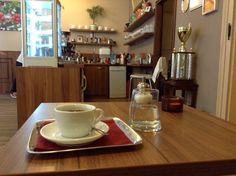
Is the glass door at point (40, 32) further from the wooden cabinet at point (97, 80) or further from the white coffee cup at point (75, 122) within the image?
the white coffee cup at point (75, 122)

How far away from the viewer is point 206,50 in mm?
2283

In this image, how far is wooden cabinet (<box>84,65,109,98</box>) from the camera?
526cm

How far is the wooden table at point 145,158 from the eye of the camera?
1.45ft

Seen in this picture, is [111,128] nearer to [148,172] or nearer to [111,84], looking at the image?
[148,172]

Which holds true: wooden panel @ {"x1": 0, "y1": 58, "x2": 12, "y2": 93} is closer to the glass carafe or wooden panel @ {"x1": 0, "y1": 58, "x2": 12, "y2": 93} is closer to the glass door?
the glass door

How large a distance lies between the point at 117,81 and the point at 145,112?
4528mm

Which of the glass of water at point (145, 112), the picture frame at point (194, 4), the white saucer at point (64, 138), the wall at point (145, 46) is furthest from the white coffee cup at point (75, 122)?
the wall at point (145, 46)

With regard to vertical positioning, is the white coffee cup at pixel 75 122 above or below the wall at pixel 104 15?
Answer: below

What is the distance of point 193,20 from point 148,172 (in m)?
2.42

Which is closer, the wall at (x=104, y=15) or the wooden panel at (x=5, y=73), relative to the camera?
the wooden panel at (x=5, y=73)

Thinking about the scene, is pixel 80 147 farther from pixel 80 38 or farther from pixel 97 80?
pixel 80 38

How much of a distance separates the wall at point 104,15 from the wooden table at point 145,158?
238 inches

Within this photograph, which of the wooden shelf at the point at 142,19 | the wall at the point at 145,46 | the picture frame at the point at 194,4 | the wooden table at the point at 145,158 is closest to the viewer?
the wooden table at the point at 145,158

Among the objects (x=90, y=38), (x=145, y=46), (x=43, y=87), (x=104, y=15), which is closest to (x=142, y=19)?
(x=145, y=46)
